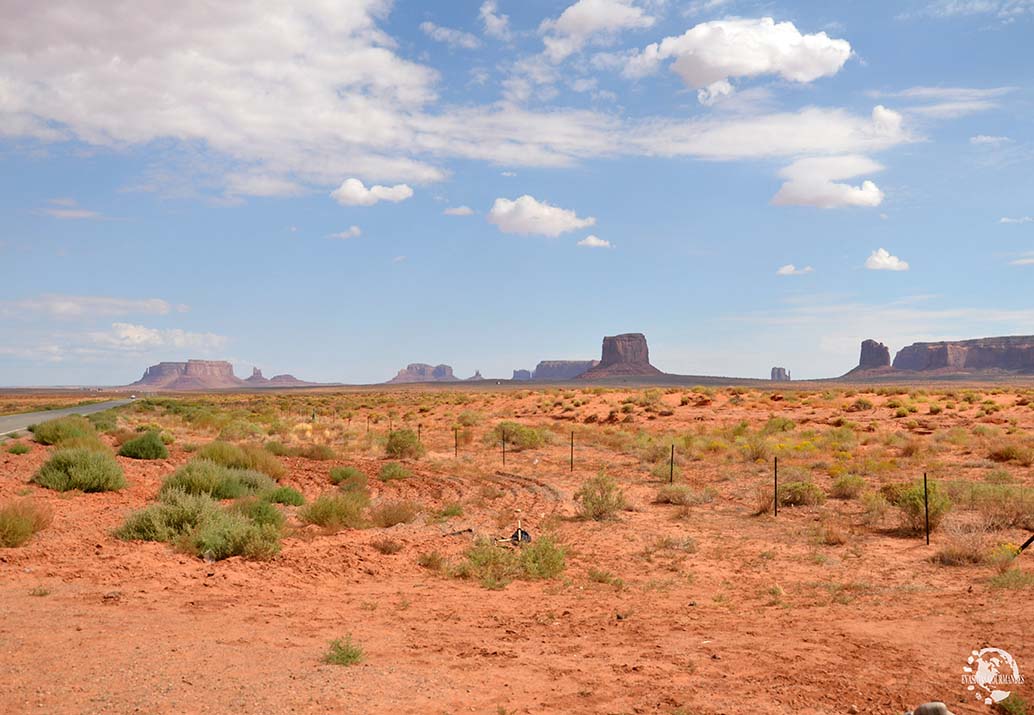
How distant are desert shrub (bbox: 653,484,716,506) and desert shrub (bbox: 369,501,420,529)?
6702 mm

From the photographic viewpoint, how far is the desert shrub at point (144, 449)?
76.6ft

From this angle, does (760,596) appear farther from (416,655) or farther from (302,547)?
(302,547)

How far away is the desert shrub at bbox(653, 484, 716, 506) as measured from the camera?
1894 cm

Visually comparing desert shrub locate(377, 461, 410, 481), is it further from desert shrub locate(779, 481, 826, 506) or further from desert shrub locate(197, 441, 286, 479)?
desert shrub locate(779, 481, 826, 506)

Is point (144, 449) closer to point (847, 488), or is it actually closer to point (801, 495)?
point (801, 495)

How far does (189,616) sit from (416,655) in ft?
10.2

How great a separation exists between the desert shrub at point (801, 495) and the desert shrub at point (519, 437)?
14.8 metres

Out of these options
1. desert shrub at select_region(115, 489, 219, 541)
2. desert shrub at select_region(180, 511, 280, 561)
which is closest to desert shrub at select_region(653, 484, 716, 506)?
desert shrub at select_region(180, 511, 280, 561)

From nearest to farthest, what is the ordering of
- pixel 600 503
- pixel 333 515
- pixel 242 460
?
Result: 1. pixel 333 515
2. pixel 600 503
3. pixel 242 460

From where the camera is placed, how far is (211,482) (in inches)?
656

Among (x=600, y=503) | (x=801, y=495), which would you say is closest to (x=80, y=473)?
(x=600, y=503)

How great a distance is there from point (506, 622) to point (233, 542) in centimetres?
512

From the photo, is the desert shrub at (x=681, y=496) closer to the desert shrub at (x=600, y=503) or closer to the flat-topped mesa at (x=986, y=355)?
the desert shrub at (x=600, y=503)

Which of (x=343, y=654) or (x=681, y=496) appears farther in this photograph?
(x=681, y=496)
